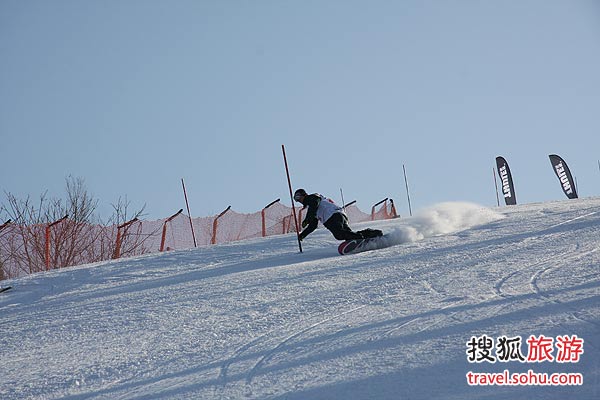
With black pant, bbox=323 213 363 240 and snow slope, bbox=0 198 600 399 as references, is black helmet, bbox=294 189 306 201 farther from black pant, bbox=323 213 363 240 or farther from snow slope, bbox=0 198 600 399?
snow slope, bbox=0 198 600 399

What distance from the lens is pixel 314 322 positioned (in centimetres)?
775

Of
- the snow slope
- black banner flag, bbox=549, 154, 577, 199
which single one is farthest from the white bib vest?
black banner flag, bbox=549, 154, 577, 199

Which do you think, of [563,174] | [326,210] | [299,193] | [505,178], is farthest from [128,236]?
[563,174]

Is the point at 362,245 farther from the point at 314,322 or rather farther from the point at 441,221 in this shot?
the point at 314,322

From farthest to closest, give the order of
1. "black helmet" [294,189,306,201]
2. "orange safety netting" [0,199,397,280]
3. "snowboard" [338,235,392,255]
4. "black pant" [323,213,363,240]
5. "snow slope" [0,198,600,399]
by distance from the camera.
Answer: "orange safety netting" [0,199,397,280]
"black helmet" [294,189,306,201]
"black pant" [323,213,363,240]
"snowboard" [338,235,392,255]
"snow slope" [0,198,600,399]

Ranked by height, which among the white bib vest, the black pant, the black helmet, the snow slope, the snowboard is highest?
the black helmet

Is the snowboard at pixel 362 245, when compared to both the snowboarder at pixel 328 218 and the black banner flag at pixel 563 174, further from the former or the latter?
the black banner flag at pixel 563 174

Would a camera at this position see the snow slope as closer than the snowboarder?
Yes

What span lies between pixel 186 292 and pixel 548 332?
19.5 ft

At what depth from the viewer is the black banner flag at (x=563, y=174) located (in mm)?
28469

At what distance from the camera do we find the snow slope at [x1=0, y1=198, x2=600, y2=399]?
5.78 m

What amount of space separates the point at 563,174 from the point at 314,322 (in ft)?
76.5

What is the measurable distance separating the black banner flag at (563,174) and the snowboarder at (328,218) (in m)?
16.8

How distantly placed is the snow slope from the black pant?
1.93 feet
